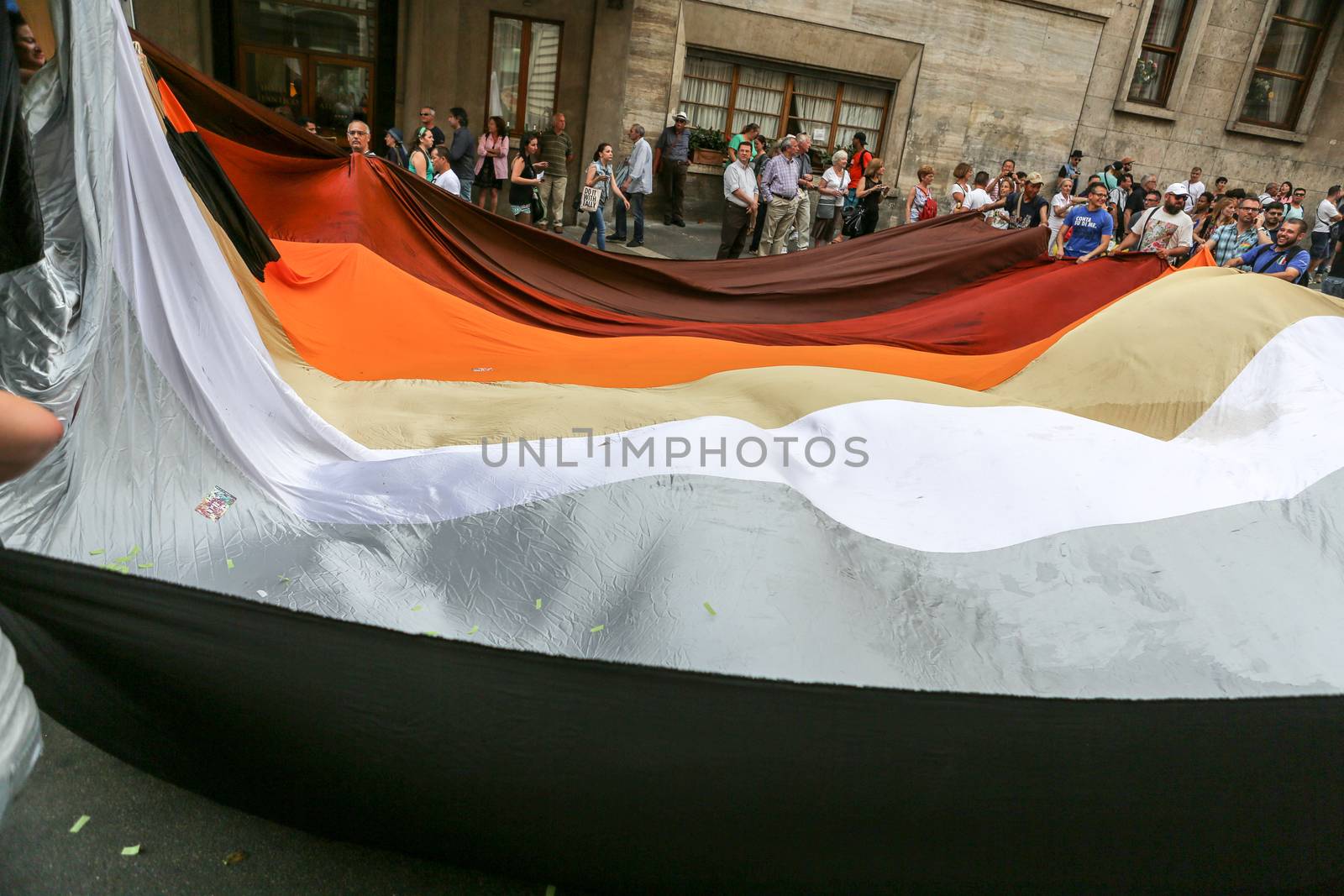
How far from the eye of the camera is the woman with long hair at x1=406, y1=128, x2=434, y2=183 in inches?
285

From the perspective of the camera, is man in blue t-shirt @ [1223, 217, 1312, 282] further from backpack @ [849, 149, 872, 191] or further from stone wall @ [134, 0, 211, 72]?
stone wall @ [134, 0, 211, 72]

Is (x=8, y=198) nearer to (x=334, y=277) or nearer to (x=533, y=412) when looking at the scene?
(x=533, y=412)

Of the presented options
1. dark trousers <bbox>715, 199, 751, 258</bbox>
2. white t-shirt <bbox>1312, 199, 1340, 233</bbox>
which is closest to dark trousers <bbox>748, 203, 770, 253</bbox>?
dark trousers <bbox>715, 199, 751, 258</bbox>

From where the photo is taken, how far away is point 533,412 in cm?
263

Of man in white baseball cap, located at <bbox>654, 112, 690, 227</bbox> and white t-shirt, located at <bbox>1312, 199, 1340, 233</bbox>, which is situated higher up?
white t-shirt, located at <bbox>1312, 199, 1340, 233</bbox>

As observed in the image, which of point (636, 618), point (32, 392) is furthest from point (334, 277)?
point (636, 618)

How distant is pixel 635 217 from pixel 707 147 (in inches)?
120

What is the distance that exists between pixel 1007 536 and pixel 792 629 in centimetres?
64

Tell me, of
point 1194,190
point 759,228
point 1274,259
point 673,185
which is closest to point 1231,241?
point 1274,259

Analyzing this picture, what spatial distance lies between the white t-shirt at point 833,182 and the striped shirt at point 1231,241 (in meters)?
3.99

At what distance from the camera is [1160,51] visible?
1523 cm

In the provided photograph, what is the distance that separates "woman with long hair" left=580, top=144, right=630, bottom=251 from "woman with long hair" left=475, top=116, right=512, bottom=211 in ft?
3.73

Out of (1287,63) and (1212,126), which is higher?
(1287,63)

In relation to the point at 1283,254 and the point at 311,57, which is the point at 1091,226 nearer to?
the point at 1283,254
